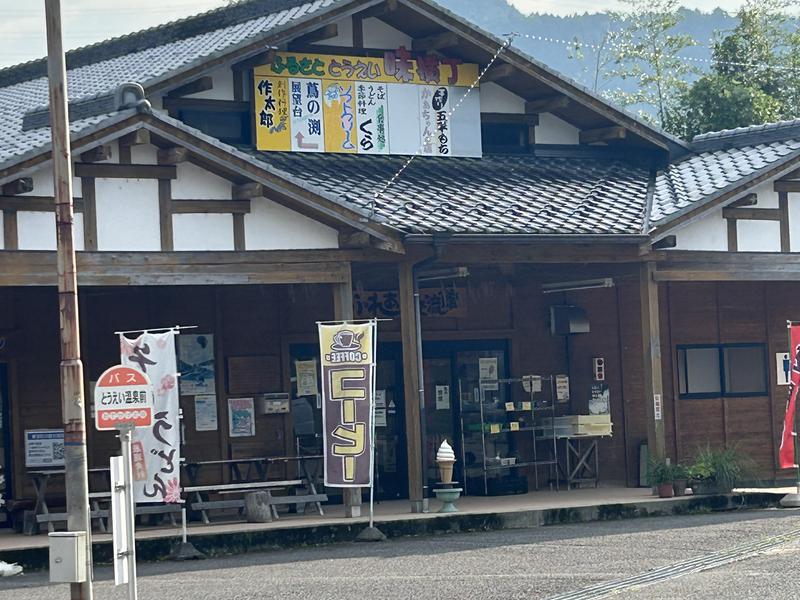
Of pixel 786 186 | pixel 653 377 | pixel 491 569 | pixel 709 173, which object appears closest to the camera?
pixel 491 569

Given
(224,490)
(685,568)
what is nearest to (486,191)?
(224,490)

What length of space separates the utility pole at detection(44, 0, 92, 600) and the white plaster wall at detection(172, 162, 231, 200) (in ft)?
13.3

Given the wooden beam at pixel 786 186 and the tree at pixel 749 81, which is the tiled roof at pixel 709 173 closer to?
the wooden beam at pixel 786 186

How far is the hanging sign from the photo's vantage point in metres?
19.4

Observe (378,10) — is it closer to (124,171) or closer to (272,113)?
(272,113)

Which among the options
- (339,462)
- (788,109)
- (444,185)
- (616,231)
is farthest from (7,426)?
(788,109)

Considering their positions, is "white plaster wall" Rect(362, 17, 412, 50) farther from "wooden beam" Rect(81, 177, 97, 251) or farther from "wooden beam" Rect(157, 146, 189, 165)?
"wooden beam" Rect(81, 177, 97, 251)

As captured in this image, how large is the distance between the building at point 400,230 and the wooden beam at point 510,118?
3 cm

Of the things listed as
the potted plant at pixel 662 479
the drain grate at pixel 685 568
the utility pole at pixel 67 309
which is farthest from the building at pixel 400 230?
the drain grate at pixel 685 568

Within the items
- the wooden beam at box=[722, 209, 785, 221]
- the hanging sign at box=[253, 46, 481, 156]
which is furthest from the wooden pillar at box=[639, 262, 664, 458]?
the hanging sign at box=[253, 46, 481, 156]

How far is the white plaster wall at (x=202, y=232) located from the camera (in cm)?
1639

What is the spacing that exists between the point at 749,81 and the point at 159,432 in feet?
81.4

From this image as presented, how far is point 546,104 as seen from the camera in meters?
21.3

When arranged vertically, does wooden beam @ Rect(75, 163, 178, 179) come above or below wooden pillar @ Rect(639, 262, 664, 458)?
above
